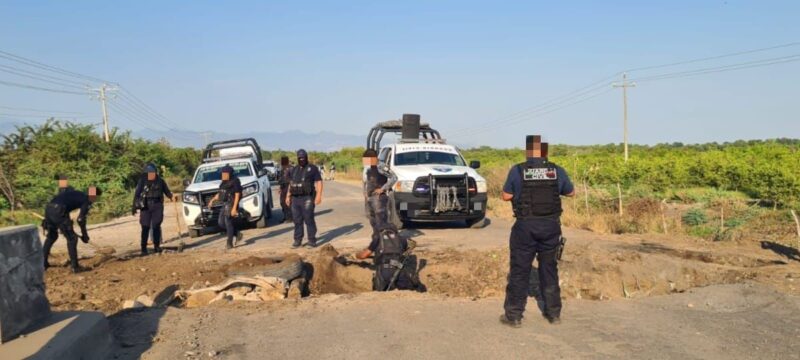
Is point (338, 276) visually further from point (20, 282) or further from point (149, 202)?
point (20, 282)

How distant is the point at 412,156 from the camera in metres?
14.7

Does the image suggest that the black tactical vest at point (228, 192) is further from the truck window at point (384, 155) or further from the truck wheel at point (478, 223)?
the truck wheel at point (478, 223)

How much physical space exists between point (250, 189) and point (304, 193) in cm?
401

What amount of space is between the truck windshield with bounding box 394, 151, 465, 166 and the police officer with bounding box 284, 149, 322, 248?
3393 mm

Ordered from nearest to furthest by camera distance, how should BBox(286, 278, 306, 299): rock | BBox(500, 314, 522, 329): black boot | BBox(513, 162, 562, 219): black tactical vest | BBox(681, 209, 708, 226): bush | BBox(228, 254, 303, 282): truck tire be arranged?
BBox(513, 162, 562, 219): black tactical vest, BBox(500, 314, 522, 329): black boot, BBox(286, 278, 306, 299): rock, BBox(228, 254, 303, 282): truck tire, BBox(681, 209, 708, 226): bush

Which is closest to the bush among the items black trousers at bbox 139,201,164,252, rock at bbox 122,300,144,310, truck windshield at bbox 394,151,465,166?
truck windshield at bbox 394,151,465,166

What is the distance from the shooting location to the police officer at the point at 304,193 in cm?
1135

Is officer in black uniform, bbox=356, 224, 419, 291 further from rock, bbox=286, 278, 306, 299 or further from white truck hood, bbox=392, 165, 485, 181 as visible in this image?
white truck hood, bbox=392, 165, 485, 181

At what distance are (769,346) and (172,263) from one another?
855 cm

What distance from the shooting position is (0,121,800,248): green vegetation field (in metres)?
13.9

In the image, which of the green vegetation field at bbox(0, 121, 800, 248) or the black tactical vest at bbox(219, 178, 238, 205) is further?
the green vegetation field at bbox(0, 121, 800, 248)

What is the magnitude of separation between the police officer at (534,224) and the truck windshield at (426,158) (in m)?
8.55

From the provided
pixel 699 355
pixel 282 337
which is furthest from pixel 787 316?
pixel 282 337

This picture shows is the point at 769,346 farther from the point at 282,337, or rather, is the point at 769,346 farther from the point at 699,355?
the point at 282,337
